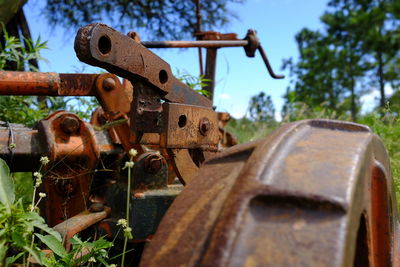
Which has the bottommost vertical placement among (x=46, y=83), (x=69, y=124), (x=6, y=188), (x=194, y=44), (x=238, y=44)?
(x=6, y=188)

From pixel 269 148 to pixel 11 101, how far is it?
116 inches

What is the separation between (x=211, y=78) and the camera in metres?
3.12

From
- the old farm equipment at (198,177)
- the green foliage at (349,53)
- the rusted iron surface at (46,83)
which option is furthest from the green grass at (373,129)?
the green foliage at (349,53)

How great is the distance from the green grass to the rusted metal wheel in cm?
104

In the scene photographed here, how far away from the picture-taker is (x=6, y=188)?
1.14 metres

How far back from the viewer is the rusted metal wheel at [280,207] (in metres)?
0.63

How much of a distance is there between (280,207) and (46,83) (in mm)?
1159

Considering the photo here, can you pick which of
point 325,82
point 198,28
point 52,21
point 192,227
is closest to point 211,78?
point 198,28

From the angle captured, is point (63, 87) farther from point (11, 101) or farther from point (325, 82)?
point (325, 82)

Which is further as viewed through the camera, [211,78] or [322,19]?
[322,19]

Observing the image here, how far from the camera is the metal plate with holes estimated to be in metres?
1.42

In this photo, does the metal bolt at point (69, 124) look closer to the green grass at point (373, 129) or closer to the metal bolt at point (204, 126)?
the metal bolt at point (204, 126)

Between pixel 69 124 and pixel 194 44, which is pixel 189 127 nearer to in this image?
pixel 69 124

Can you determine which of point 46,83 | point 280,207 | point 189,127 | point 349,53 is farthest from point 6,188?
point 349,53
